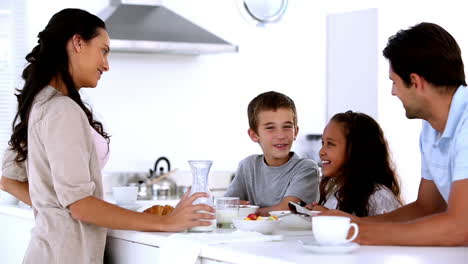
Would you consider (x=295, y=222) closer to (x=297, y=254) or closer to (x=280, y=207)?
(x=280, y=207)

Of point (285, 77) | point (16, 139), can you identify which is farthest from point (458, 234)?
point (285, 77)

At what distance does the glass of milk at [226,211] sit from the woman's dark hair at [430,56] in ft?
1.98

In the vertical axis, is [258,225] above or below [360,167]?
below

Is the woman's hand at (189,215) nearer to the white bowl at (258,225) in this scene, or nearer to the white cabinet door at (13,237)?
the white bowl at (258,225)

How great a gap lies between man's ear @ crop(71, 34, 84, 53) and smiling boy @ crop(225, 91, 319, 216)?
91 cm

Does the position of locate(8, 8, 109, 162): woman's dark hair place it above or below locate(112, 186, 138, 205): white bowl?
above

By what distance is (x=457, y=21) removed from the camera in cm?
565

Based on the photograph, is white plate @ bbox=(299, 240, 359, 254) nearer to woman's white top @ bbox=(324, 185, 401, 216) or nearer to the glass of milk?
the glass of milk

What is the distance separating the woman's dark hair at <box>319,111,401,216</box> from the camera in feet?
8.84

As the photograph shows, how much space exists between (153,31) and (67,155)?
316 centimetres

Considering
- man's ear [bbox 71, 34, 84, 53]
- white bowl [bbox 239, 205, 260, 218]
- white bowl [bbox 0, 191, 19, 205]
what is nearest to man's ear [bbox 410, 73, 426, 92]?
white bowl [bbox 239, 205, 260, 218]

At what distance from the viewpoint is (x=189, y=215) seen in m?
2.19

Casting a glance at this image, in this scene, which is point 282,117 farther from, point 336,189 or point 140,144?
point 140,144

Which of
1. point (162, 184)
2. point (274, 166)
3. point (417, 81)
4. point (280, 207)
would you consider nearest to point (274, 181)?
point (274, 166)
